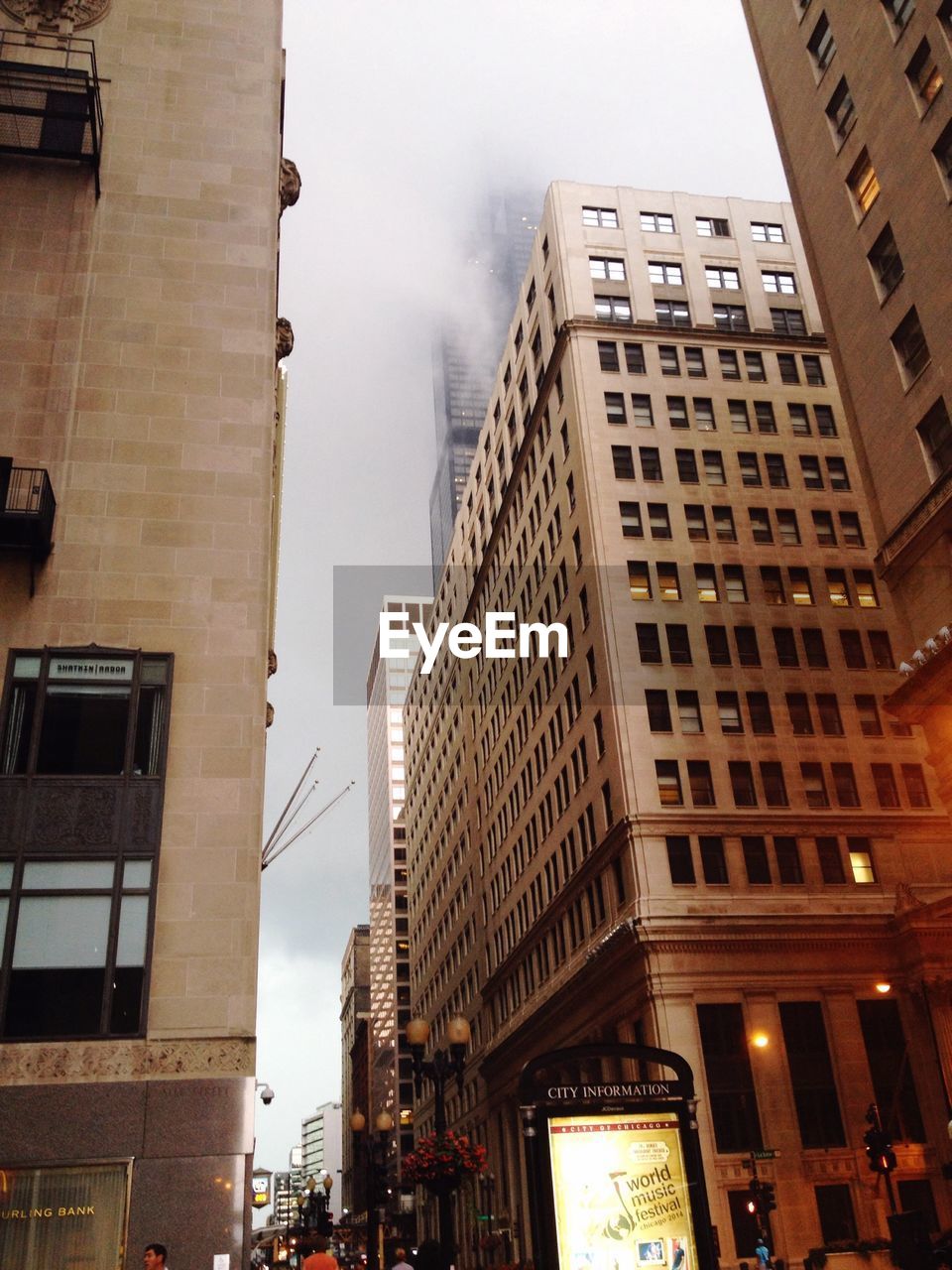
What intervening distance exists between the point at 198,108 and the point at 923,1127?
47548 millimetres

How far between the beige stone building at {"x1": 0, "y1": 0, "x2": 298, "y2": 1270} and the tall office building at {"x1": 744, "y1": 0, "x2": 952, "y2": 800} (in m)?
20.2

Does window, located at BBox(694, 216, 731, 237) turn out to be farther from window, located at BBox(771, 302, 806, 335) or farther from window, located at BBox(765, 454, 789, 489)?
window, located at BBox(765, 454, 789, 489)

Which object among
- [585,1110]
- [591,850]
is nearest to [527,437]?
[591,850]

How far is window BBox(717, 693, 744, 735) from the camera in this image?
56.1 meters

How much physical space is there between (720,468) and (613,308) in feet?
43.0

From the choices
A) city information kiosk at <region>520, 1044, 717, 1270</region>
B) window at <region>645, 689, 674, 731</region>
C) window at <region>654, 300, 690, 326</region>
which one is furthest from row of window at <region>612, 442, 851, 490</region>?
city information kiosk at <region>520, 1044, 717, 1270</region>

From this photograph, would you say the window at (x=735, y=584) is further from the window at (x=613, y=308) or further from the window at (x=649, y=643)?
the window at (x=613, y=308)

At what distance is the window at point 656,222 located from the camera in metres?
72.0

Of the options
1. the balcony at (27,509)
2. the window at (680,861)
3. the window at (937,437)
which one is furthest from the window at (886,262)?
the balcony at (27,509)

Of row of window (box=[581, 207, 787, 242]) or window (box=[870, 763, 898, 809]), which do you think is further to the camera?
row of window (box=[581, 207, 787, 242])

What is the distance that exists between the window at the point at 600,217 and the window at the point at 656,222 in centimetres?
189

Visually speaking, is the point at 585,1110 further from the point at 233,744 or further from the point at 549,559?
the point at 549,559

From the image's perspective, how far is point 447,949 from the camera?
102 meters

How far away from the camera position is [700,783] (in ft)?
179
